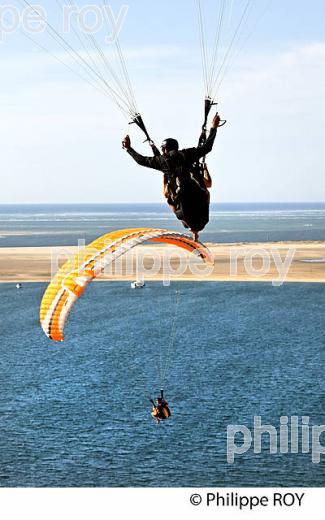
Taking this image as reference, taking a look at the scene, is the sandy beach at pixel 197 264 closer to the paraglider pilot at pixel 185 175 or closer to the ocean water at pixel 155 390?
the ocean water at pixel 155 390

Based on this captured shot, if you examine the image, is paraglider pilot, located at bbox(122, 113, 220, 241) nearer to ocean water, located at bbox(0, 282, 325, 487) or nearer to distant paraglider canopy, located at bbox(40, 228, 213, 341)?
distant paraglider canopy, located at bbox(40, 228, 213, 341)

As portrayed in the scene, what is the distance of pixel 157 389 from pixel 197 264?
165 ft

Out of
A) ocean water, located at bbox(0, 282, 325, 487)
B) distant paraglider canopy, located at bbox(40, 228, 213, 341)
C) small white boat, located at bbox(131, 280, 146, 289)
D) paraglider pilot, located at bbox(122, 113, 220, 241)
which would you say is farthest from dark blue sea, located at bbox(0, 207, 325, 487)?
paraglider pilot, located at bbox(122, 113, 220, 241)

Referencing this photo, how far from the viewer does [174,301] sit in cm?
6128

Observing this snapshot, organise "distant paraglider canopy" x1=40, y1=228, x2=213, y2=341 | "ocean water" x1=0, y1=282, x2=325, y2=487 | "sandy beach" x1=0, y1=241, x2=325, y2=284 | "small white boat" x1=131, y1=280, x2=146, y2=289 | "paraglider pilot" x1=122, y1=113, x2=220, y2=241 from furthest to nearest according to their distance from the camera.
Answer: "sandy beach" x1=0, y1=241, x2=325, y2=284 → "small white boat" x1=131, y1=280, x2=146, y2=289 → "ocean water" x1=0, y1=282, x2=325, y2=487 → "distant paraglider canopy" x1=40, y1=228, x2=213, y2=341 → "paraglider pilot" x1=122, y1=113, x2=220, y2=241

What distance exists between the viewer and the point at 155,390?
35594mm

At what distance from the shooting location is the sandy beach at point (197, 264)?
75.0 metres

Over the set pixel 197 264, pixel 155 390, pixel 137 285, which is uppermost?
pixel 197 264

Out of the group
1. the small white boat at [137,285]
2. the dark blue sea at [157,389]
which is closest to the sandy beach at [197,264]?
the small white boat at [137,285]

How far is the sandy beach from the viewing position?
75000 millimetres

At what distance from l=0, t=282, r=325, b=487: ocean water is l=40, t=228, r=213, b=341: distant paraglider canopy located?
9.18 metres

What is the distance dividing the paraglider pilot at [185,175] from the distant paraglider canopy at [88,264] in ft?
10.8

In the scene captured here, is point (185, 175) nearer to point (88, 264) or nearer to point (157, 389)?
point (88, 264)

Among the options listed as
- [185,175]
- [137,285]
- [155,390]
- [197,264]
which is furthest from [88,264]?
[197,264]
